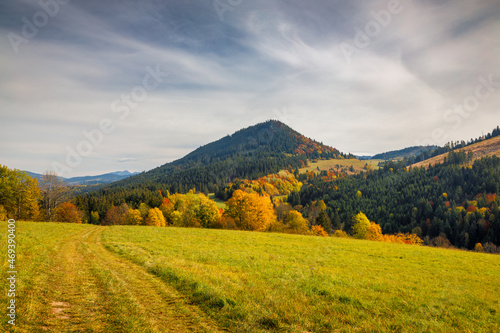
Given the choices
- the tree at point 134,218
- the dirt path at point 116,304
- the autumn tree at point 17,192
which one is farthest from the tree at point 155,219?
the dirt path at point 116,304

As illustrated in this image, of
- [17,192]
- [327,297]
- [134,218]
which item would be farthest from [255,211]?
[134,218]

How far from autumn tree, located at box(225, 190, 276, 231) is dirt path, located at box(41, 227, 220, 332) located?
43.5 meters

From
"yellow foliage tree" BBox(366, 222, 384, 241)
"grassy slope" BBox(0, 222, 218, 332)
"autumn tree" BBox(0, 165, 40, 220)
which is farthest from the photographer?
"yellow foliage tree" BBox(366, 222, 384, 241)

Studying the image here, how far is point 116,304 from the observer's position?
8.35 metres

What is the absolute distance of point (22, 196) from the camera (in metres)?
50.0

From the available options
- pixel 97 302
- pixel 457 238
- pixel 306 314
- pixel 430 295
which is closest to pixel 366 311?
pixel 306 314

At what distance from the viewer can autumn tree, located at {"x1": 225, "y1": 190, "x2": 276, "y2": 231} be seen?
55.5 metres

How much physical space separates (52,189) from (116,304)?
189 feet

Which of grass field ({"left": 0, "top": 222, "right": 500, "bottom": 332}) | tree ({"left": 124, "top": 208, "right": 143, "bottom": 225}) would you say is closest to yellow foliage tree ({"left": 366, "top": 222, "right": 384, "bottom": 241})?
grass field ({"left": 0, "top": 222, "right": 500, "bottom": 332})

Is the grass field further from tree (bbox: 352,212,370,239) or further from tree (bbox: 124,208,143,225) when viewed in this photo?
tree (bbox: 352,212,370,239)

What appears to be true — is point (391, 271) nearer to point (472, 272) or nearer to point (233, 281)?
point (472, 272)

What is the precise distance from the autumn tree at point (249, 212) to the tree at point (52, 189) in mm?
38736

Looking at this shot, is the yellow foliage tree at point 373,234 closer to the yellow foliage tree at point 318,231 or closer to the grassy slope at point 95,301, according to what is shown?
→ the yellow foliage tree at point 318,231

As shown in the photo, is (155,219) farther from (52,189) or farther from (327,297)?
(327,297)
